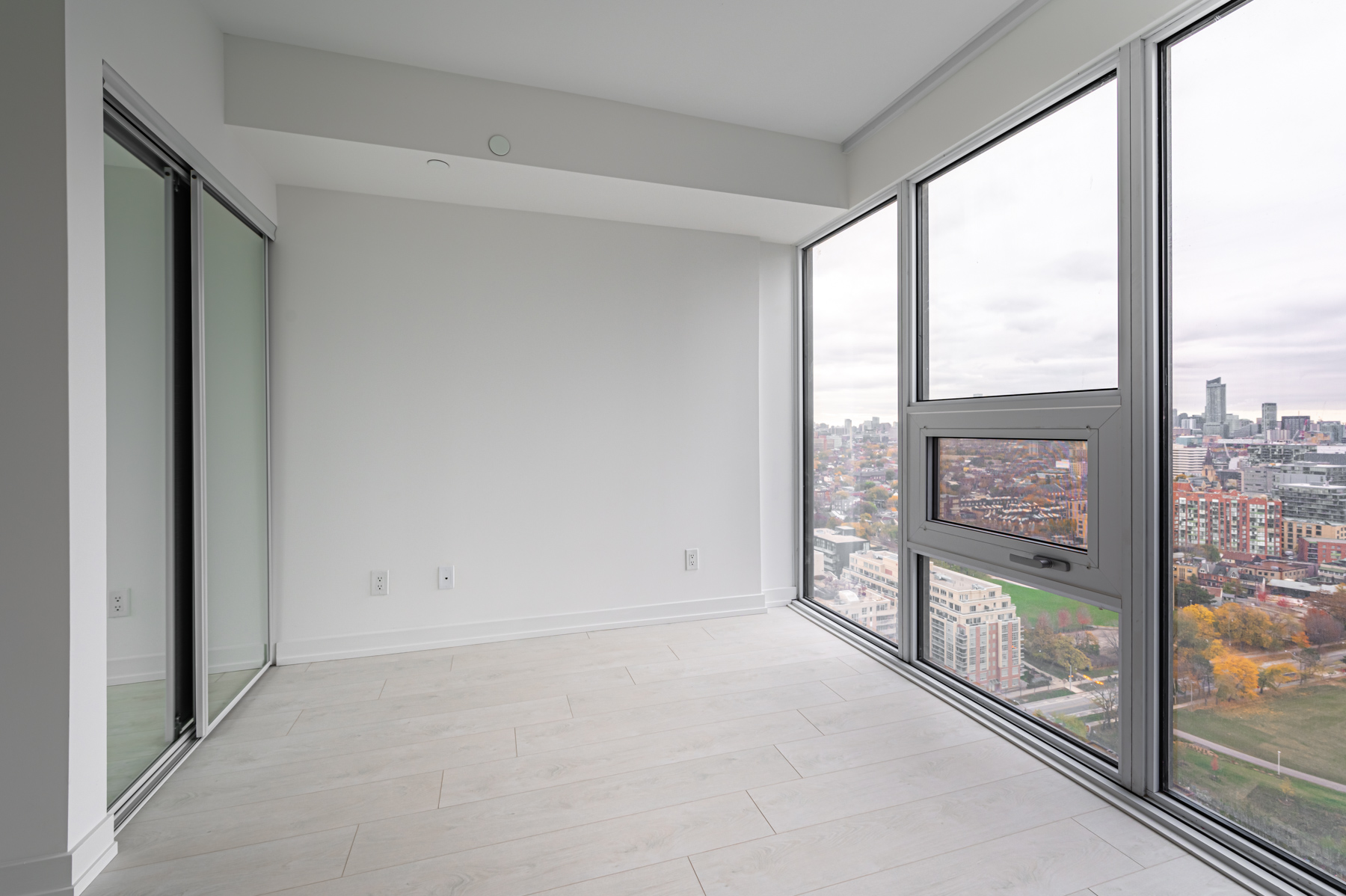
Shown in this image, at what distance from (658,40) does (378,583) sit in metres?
2.76

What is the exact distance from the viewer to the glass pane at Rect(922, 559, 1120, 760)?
199 cm

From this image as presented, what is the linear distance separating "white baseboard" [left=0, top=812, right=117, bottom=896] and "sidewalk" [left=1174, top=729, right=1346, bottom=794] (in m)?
2.89

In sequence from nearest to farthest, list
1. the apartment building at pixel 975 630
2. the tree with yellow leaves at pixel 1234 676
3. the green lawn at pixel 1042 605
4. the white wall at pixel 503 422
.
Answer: the tree with yellow leaves at pixel 1234 676, the green lawn at pixel 1042 605, the apartment building at pixel 975 630, the white wall at pixel 503 422

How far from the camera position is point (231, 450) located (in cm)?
240

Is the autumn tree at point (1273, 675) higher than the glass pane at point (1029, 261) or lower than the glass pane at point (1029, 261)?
lower

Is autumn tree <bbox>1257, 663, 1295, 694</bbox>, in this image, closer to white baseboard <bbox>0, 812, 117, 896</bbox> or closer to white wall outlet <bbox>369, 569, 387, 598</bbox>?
white baseboard <bbox>0, 812, 117, 896</bbox>

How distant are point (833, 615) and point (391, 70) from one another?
3455mm

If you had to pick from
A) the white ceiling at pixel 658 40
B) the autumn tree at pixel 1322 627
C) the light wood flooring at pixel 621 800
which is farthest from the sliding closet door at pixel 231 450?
the autumn tree at pixel 1322 627

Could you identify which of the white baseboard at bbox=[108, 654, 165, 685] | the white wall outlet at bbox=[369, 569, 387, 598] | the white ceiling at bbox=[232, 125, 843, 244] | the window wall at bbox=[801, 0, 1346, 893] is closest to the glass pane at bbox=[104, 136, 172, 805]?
the white baseboard at bbox=[108, 654, 165, 685]

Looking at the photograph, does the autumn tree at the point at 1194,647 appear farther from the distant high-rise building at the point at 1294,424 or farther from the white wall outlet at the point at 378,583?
the white wall outlet at the point at 378,583

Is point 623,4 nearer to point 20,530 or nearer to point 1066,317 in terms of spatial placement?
point 1066,317

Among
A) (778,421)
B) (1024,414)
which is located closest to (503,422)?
(778,421)

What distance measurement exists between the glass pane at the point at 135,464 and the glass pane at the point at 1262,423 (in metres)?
2.99

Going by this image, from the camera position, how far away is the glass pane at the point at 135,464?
5.50 ft
